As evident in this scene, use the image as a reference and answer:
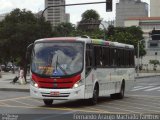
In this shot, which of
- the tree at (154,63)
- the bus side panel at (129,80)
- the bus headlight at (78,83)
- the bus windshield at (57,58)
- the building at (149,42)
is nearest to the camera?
the bus headlight at (78,83)

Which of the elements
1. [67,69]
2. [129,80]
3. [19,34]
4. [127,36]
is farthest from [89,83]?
[127,36]

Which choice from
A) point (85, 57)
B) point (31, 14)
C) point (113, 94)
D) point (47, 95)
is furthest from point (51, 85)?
point (31, 14)

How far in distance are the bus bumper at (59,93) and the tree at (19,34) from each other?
76.9 ft

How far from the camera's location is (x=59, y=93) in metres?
20.1

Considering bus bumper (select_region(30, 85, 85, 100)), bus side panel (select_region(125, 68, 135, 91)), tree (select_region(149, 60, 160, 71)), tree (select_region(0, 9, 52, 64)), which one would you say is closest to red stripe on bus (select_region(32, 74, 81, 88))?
bus bumper (select_region(30, 85, 85, 100))

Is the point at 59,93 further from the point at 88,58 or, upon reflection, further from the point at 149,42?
the point at 149,42

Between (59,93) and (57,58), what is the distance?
4.91ft

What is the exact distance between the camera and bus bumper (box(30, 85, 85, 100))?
20.1 metres

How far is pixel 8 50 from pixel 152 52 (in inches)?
4685

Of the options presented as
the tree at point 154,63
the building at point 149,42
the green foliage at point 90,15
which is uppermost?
the green foliage at point 90,15

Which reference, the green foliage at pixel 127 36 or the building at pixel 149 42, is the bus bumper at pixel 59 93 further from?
the building at pixel 149 42

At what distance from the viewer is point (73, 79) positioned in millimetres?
20375

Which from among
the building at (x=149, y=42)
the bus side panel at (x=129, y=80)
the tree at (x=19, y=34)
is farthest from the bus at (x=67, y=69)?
the building at (x=149, y=42)

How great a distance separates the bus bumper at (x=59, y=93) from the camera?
20125 mm
